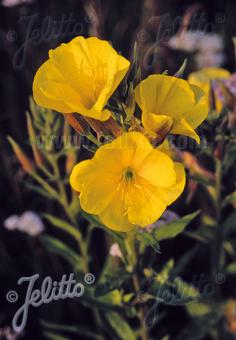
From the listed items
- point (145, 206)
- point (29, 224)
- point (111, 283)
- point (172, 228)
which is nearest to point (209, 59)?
point (29, 224)

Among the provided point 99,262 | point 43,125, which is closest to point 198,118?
point 43,125

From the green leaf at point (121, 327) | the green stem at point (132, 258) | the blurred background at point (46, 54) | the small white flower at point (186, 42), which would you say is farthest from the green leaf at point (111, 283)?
the small white flower at point (186, 42)

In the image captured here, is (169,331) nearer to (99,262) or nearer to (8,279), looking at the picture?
(99,262)

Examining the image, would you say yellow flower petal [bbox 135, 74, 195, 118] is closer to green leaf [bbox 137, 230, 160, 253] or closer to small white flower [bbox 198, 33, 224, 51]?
green leaf [bbox 137, 230, 160, 253]

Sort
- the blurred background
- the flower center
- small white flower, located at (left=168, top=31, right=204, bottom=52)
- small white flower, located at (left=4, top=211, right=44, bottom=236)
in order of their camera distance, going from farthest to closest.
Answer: small white flower, located at (left=168, top=31, right=204, bottom=52) → the blurred background → small white flower, located at (left=4, top=211, right=44, bottom=236) → the flower center

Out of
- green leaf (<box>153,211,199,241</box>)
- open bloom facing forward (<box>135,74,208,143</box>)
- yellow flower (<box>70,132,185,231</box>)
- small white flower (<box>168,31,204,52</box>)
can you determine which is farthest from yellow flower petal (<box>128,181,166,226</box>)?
small white flower (<box>168,31,204,52</box>)
